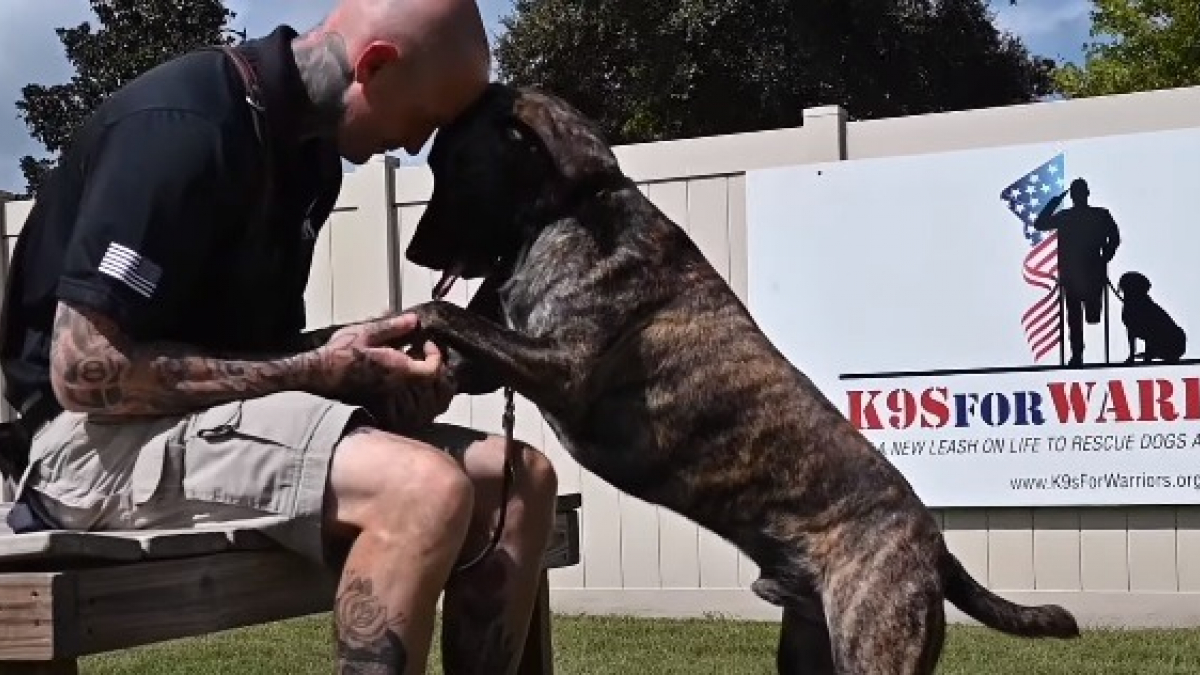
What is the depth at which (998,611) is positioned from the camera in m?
3.44

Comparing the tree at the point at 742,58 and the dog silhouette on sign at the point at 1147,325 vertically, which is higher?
the tree at the point at 742,58

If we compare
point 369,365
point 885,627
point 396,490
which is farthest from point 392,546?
point 885,627

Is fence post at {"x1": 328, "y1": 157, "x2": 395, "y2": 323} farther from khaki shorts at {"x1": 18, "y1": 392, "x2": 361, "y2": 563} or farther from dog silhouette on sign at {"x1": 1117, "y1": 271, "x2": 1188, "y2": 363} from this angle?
khaki shorts at {"x1": 18, "y1": 392, "x2": 361, "y2": 563}

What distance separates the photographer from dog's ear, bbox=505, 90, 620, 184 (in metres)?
3.41

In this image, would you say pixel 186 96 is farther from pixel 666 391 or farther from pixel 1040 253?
pixel 1040 253

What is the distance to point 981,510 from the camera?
255 inches

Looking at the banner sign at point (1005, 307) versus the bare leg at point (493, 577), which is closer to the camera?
the bare leg at point (493, 577)

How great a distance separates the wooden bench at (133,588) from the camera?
2223mm

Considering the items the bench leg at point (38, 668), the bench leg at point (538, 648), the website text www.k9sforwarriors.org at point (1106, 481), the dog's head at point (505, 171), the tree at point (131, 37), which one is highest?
the tree at point (131, 37)

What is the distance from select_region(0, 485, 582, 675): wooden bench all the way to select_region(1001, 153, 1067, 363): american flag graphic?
4.10 metres

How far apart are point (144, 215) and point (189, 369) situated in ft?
1.03

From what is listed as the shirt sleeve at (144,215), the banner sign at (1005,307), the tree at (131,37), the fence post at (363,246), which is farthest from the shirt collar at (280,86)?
the tree at (131,37)

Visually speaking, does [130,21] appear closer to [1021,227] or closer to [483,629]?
[1021,227]

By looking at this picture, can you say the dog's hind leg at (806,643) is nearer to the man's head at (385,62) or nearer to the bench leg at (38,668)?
the man's head at (385,62)
